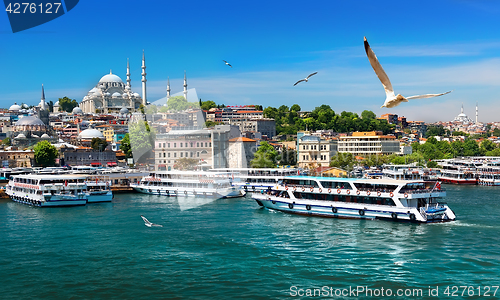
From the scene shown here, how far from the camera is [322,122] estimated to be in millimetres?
61312

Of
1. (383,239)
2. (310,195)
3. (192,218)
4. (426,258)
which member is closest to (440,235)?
(383,239)

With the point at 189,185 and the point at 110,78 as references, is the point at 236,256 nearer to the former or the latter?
the point at 189,185

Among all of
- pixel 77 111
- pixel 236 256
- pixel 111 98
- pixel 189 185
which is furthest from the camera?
pixel 111 98

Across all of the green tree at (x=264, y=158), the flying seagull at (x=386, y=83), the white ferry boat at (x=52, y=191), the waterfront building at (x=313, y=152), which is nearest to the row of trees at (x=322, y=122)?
the waterfront building at (x=313, y=152)

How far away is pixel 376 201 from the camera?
17.7 m

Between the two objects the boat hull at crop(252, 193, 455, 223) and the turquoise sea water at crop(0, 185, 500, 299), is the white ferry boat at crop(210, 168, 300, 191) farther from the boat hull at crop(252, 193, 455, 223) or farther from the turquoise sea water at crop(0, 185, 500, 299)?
the turquoise sea water at crop(0, 185, 500, 299)

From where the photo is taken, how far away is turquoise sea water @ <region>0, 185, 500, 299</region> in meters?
9.91

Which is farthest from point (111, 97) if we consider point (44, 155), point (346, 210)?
point (346, 210)

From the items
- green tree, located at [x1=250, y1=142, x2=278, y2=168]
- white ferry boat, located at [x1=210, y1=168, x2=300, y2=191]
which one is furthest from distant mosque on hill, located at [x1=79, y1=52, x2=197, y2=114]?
white ferry boat, located at [x1=210, y1=168, x2=300, y2=191]

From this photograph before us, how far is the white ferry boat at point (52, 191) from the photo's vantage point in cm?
2169

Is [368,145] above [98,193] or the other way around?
above

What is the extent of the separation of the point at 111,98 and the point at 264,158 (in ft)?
174

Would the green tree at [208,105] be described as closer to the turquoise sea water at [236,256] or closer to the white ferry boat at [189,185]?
the white ferry boat at [189,185]

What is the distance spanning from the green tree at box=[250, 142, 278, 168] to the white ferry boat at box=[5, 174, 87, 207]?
15.8m
